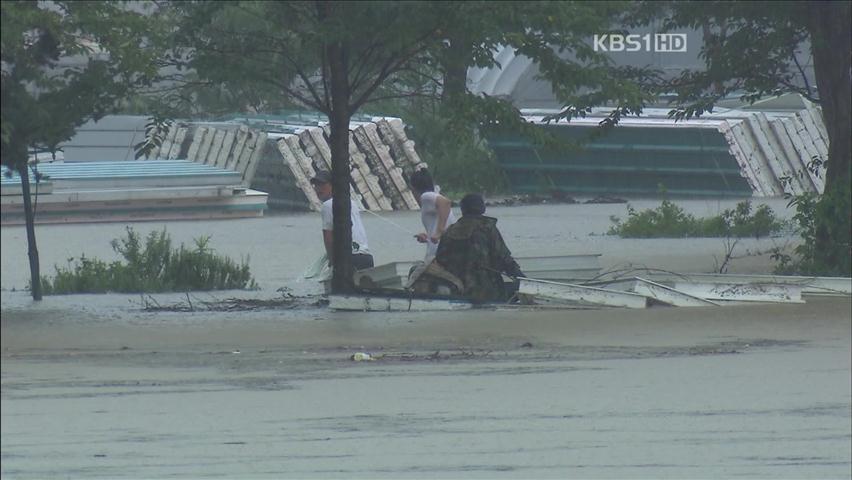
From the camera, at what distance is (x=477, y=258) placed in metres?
13.4

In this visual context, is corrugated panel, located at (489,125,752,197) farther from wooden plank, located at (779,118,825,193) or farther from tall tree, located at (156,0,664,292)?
tall tree, located at (156,0,664,292)

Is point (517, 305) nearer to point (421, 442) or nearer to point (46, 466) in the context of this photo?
point (421, 442)

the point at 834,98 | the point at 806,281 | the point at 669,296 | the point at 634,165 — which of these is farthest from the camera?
the point at 634,165

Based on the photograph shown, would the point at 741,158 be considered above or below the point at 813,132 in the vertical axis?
below

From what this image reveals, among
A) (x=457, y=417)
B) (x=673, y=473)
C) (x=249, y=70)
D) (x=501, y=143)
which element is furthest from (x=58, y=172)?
(x=673, y=473)

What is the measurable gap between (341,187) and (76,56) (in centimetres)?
350

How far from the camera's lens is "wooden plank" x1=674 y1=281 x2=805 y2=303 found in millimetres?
13461

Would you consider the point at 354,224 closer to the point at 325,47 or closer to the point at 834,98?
the point at 325,47

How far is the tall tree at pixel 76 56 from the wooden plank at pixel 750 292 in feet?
17.0

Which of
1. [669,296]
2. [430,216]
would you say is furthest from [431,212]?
[669,296]

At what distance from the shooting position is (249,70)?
43.5 feet

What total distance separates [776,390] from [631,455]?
6.93 ft

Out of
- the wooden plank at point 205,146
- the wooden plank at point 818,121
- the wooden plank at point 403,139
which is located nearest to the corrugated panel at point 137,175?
the wooden plank at point 205,146

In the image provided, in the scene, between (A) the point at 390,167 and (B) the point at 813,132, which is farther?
(B) the point at 813,132
